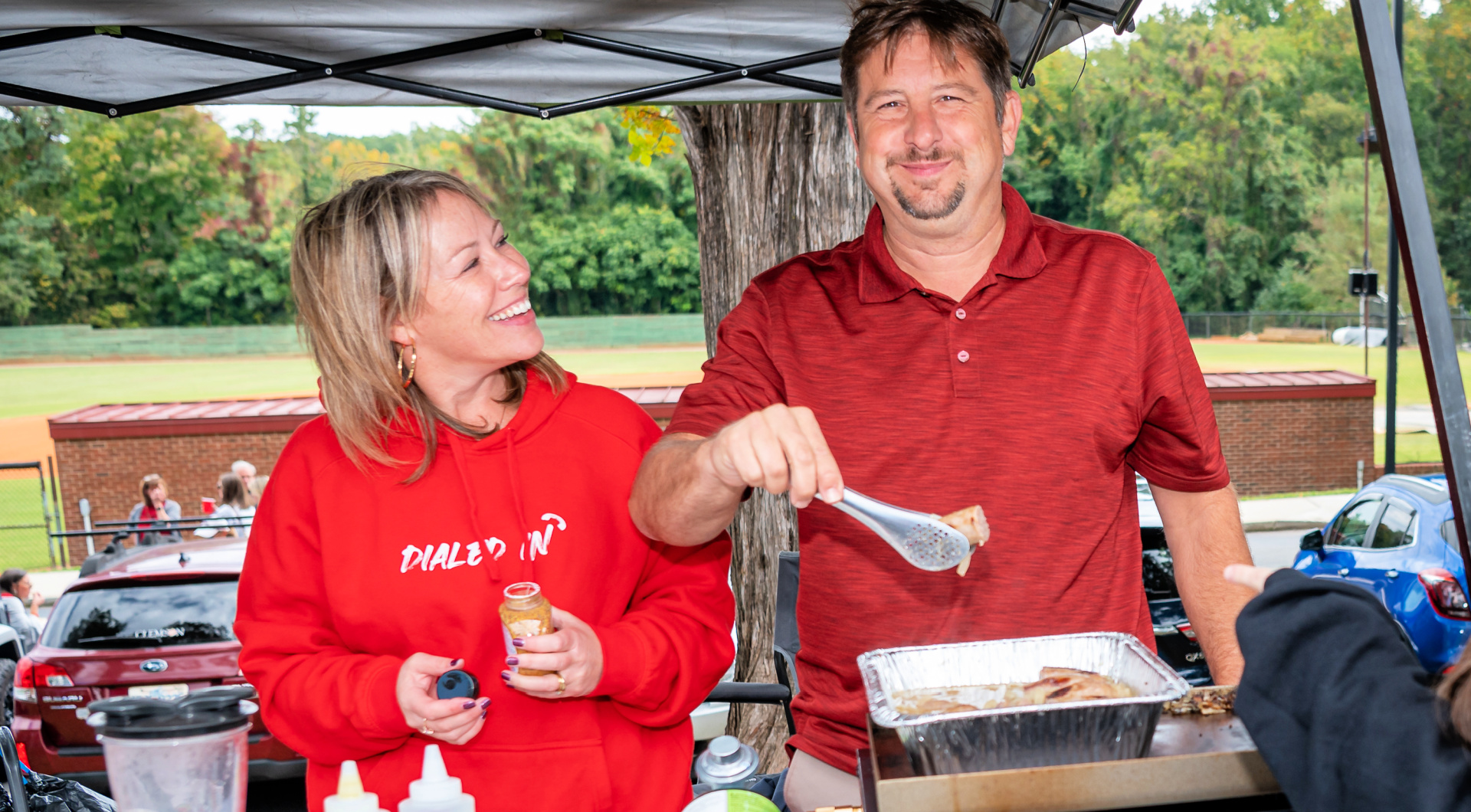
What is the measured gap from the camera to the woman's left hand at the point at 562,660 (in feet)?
5.02

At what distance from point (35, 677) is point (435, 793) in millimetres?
5628

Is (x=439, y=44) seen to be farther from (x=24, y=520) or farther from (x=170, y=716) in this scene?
(x=24, y=520)

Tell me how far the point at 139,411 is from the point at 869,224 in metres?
20.8

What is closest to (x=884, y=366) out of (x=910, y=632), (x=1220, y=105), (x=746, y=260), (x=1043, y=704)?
(x=910, y=632)

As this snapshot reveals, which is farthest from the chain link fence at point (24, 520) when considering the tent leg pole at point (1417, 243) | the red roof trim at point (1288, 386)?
the red roof trim at point (1288, 386)

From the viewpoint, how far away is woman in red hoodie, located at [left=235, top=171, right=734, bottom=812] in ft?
5.79

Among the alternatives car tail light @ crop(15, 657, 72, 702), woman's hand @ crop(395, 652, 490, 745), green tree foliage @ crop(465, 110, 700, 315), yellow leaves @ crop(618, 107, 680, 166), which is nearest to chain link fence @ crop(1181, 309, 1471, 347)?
green tree foliage @ crop(465, 110, 700, 315)

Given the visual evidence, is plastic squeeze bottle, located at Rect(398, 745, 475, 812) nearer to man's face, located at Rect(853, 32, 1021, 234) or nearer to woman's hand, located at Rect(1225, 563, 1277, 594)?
woman's hand, located at Rect(1225, 563, 1277, 594)

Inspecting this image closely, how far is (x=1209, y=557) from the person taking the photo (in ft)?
6.16

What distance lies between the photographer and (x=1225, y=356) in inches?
1613

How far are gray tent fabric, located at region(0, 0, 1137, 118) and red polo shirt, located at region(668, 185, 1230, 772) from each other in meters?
0.62

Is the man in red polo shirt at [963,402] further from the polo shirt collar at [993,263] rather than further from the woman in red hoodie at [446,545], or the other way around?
the woman in red hoodie at [446,545]

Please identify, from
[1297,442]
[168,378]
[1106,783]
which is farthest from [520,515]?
[168,378]

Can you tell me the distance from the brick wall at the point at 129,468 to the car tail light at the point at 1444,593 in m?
17.9
